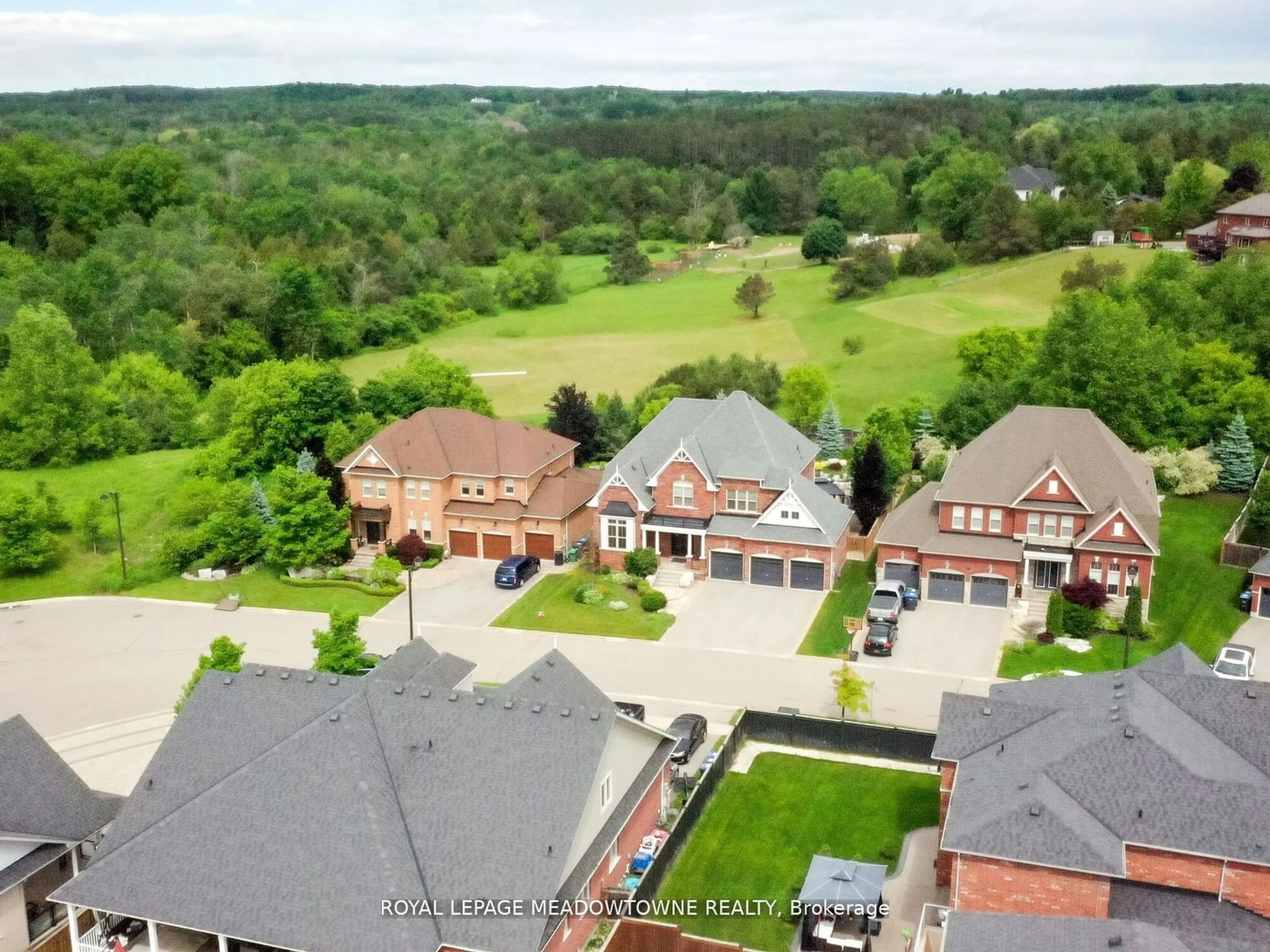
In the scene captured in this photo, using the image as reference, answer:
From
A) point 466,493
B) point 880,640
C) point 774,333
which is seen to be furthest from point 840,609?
point 774,333

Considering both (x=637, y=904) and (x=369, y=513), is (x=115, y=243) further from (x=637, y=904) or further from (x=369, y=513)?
(x=637, y=904)

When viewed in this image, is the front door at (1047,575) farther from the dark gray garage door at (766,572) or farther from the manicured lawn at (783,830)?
the manicured lawn at (783,830)

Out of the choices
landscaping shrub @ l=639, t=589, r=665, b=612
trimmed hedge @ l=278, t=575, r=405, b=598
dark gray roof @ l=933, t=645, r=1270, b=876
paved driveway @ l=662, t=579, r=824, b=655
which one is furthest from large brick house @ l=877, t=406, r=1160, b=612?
trimmed hedge @ l=278, t=575, r=405, b=598

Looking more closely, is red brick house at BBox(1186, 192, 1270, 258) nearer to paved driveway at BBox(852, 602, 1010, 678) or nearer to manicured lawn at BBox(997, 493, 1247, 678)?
manicured lawn at BBox(997, 493, 1247, 678)

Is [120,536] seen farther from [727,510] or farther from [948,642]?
[948,642]

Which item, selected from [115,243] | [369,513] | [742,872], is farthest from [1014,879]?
[115,243]

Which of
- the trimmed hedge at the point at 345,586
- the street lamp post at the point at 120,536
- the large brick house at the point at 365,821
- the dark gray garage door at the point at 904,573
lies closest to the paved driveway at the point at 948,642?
the dark gray garage door at the point at 904,573
